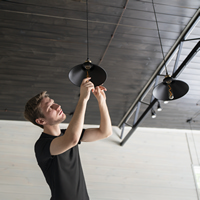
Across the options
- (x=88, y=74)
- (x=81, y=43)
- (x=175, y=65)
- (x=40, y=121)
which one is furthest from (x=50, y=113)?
(x=175, y=65)

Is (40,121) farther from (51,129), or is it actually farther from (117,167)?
(117,167)

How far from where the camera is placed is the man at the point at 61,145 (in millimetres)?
1289

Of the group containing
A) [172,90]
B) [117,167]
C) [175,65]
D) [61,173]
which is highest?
[172,90]

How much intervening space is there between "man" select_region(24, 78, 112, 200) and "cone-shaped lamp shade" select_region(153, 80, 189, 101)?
0.77m

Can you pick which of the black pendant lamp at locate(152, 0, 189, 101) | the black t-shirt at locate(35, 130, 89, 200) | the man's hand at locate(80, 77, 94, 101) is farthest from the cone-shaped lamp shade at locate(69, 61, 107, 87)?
the black pendant lamp at locate(152, 0, 189, 101)

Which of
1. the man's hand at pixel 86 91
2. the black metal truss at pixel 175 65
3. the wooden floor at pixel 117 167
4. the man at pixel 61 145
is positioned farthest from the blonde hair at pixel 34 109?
the wooden floor at pixel 117 167

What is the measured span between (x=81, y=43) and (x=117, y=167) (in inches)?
138

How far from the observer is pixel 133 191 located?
5.54 metres

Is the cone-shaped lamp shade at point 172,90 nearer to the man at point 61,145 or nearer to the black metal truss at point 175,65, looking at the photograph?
the man at point 61,145

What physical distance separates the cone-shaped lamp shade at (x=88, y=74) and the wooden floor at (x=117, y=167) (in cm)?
430

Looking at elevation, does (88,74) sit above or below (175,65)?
above

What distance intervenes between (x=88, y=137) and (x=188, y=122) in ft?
17.8

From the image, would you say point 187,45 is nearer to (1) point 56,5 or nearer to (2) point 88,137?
(1) point 56,5

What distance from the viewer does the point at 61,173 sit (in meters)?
1.38
